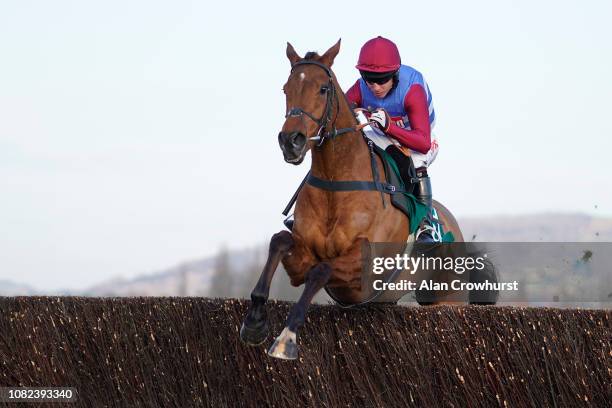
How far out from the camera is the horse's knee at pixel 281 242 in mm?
7020

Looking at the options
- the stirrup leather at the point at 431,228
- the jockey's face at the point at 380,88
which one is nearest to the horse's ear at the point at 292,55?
the jockey's face at the point at 380,88

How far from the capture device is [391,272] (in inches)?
294

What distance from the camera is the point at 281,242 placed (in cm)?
705

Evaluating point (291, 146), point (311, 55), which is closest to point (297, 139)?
point (291, 146)

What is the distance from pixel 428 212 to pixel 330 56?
177 cm

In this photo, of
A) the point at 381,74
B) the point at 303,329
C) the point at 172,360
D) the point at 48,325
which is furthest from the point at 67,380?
the point at 381,74

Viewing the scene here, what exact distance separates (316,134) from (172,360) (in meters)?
2.84

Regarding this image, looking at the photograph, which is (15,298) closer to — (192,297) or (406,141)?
(192,297)

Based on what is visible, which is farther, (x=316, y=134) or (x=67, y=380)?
(x=67, y=380)

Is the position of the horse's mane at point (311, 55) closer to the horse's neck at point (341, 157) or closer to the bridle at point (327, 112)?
the bridle at point (327, 112)

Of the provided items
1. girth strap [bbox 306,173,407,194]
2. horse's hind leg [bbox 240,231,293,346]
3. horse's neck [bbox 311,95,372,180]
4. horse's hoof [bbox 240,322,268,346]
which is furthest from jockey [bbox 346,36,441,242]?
horse's hoof [bbox 240,322,268,346]

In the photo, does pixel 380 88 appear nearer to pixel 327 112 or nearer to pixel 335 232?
pixel 327 112

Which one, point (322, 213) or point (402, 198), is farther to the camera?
point (402, 198)

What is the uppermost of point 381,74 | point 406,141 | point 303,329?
point 381,74
